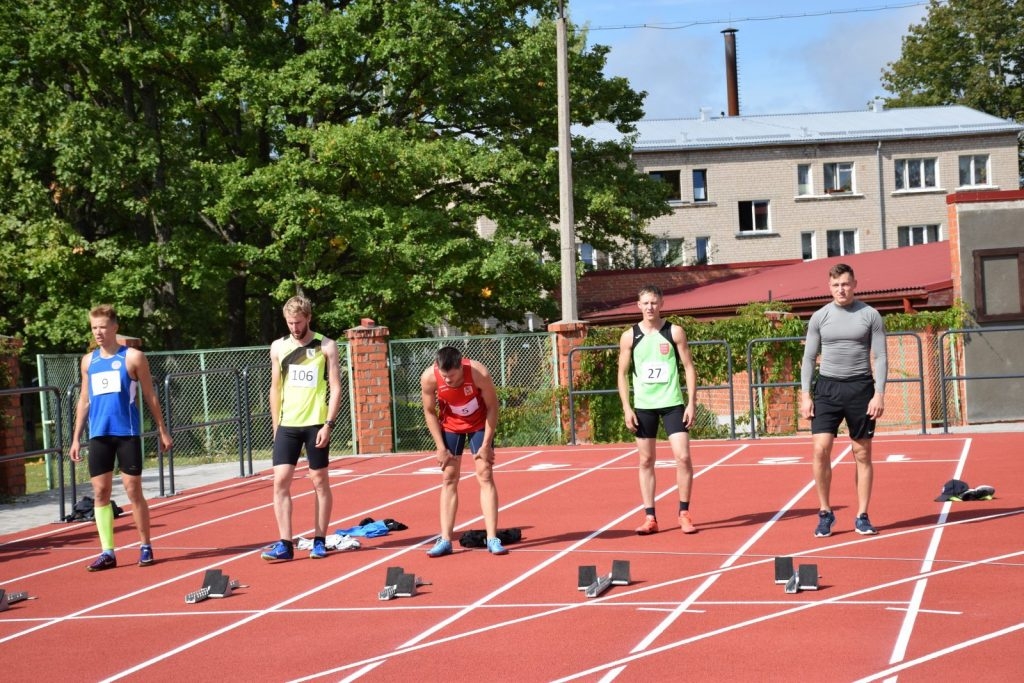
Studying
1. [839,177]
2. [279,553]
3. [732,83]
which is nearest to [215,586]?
[279,553]

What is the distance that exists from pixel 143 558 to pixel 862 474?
5.65m

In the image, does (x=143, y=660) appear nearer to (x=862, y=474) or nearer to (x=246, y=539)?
(x=246, y=539)

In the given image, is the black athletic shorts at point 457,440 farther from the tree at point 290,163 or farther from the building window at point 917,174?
the building window at point 917,174

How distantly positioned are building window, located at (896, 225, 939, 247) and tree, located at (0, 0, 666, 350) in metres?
24.7

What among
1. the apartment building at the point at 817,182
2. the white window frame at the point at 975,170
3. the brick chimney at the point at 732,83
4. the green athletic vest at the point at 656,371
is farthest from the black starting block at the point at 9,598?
the brick chimney at the point at 732,83

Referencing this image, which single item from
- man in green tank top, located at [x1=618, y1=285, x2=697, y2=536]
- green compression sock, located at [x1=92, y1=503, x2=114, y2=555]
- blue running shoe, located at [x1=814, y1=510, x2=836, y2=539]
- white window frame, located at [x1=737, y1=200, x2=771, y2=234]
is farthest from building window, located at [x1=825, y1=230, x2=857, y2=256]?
green compression sock, located at [x1=92, y1=503, x2=114, y2=555]

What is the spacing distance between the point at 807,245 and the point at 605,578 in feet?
147

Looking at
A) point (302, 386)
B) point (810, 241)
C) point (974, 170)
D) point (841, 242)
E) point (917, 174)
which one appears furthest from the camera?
point (974, 170)

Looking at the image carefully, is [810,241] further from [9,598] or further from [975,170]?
[9,598]

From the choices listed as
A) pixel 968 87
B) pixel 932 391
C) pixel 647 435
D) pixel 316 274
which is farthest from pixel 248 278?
pixel 968 87

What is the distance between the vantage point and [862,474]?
31.9 feet

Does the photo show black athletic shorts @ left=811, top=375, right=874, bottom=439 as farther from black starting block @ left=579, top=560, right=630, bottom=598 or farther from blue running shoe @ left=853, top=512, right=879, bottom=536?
black starting block @ left=579, top=560, right=630, bottom=598

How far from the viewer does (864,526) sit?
9.79 metres

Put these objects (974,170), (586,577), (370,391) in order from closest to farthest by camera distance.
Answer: (586,577) → (370,391) → (974,170)
